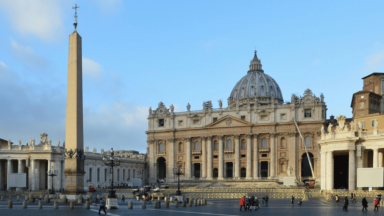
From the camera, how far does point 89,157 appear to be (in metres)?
68.6

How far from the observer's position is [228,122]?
81.8m

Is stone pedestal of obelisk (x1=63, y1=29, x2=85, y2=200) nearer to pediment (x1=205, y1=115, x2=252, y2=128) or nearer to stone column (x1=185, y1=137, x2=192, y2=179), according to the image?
pediment (x1=205, y1=115, x2=252, y2=128)

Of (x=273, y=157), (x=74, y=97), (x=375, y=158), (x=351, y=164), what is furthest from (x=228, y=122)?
(x=74, y=97)

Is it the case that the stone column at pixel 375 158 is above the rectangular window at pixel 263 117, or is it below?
below

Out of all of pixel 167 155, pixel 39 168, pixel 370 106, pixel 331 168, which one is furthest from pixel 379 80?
pixel 39 168

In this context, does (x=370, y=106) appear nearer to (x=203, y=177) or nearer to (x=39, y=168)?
(x=203, y=177)

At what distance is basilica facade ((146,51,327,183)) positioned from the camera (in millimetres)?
76188

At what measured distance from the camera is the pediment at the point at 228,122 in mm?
80625

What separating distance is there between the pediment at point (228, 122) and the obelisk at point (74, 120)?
53.6 metres

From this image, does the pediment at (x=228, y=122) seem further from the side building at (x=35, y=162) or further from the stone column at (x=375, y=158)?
the stone column at (x=375, y=158)

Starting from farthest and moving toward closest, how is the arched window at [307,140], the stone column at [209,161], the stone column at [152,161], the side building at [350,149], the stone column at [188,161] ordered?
the stone column at [152,161] → the stone column at [188,161] → the stone column at [209,161] → the arched window at [307,140] → the side building at [350,149]

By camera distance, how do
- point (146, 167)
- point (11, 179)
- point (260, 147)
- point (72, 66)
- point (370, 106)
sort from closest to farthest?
point (72, 66) < point (11, 179) < point (370, 106) < point (260, 147) < point (146, 167)

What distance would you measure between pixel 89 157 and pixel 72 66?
4176 cm

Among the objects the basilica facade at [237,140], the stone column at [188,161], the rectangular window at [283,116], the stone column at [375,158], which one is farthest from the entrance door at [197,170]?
the stone column at [375,158]
